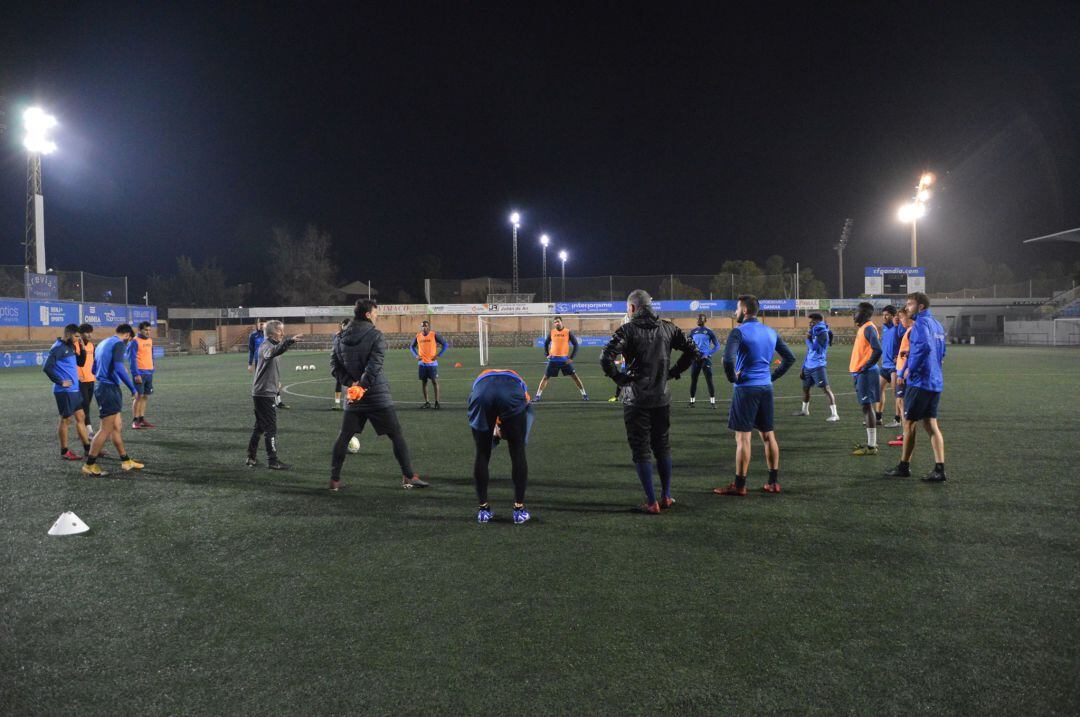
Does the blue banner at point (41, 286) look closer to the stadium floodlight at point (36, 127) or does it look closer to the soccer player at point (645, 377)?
the stadium floodlight at point (36, 127)

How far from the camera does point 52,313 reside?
33969mm

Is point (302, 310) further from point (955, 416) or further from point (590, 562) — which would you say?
point (590, 562)

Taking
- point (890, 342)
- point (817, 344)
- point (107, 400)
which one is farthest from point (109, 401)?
point (890, 342)

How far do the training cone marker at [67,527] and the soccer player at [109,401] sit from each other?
2.52 m

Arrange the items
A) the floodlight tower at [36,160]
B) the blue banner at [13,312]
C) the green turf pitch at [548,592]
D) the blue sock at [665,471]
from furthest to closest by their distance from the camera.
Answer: the blue banner at [13,312], the floodlight tower at [36,160], the blue sock at [665,471], the green turf pitch at [548,592]

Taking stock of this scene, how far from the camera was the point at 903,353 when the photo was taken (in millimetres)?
9359

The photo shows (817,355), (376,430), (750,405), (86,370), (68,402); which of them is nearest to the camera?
(750,405)

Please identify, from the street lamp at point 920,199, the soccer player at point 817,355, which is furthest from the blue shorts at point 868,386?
the street lamp at point 920,199

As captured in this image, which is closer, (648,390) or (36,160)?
(648,390)

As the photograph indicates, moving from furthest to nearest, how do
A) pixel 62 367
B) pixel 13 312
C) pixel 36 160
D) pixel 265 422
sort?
pixel 13 312 → pixel 36 160 → pixel 62 367 → pixel 265 422

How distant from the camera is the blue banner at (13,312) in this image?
3105 cm

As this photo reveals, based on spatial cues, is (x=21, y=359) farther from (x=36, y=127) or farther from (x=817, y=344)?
(x=817, y=344)

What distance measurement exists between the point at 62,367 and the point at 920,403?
11.1m

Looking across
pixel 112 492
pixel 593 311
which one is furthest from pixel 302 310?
pixel 112 492
